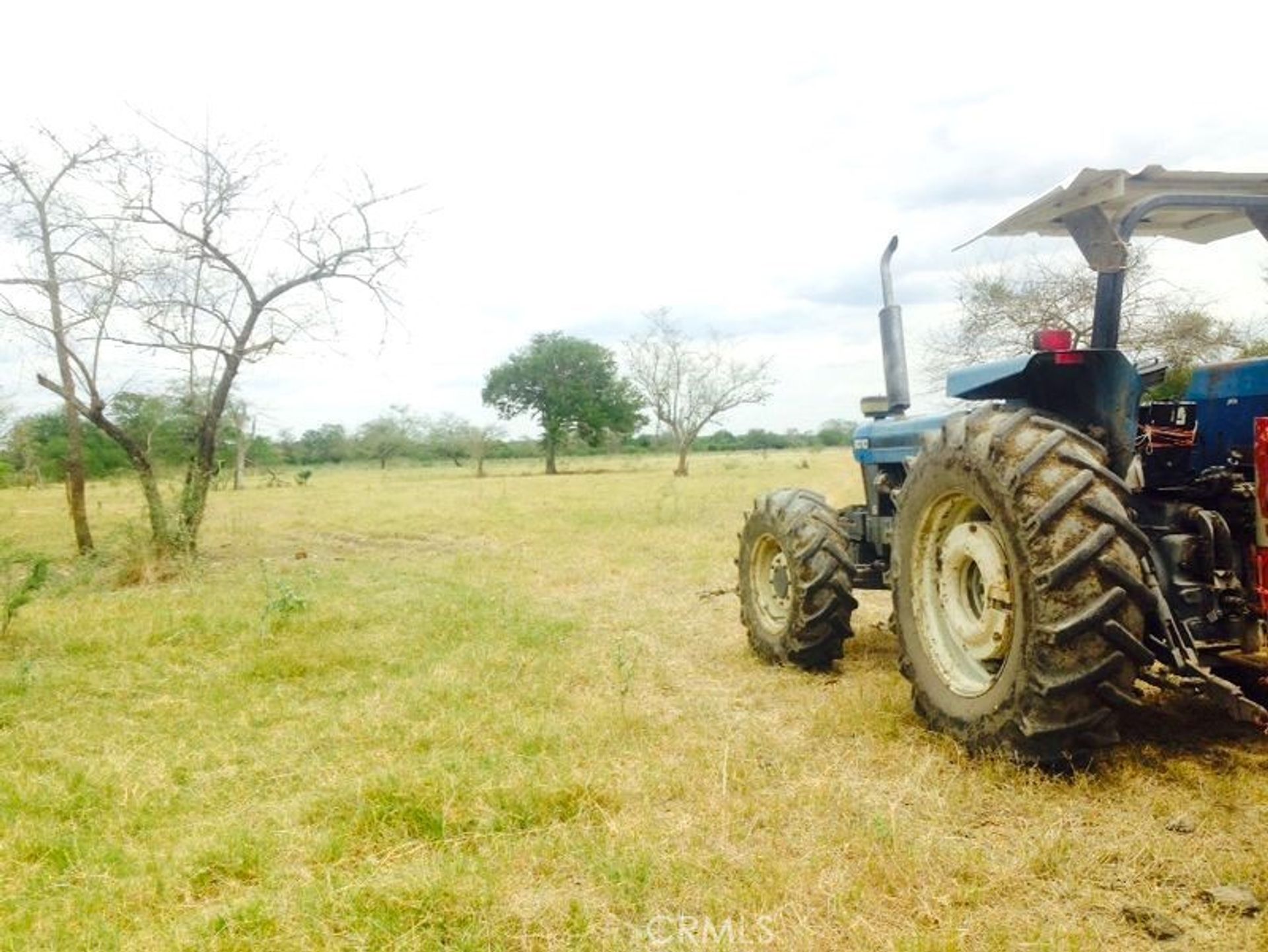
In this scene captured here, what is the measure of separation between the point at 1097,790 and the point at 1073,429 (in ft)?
4.24

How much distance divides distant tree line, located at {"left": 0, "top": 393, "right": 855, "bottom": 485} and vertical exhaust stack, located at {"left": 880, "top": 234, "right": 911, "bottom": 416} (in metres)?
0.61

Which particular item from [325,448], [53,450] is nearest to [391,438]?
[325,448]

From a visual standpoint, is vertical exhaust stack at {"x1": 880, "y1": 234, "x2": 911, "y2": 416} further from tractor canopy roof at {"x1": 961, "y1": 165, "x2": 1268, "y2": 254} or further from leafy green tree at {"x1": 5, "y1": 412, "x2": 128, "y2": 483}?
leafy green tree at {"x1": 5, "y1": 412, "x2": 128, "y2": 483}

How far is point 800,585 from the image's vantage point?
4922mm

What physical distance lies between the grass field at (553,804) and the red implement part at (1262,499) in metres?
0.68

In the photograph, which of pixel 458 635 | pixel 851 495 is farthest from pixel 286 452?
pixel 458 635

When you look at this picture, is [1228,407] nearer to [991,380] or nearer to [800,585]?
[991,380]

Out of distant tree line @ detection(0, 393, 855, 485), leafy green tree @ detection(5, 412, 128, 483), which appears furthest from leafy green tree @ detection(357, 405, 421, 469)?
leafy green tree @ detection(5, 412, 128, 483)

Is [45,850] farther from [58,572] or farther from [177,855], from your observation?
[58,572]

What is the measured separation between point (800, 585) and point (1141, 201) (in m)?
2.56

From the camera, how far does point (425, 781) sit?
126 inches

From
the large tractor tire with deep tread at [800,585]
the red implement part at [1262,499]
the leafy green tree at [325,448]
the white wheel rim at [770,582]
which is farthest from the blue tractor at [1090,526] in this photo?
the leafy green tree at [325,448]

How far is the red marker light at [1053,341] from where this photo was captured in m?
3.24

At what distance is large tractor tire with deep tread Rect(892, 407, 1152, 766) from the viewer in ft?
9.36
